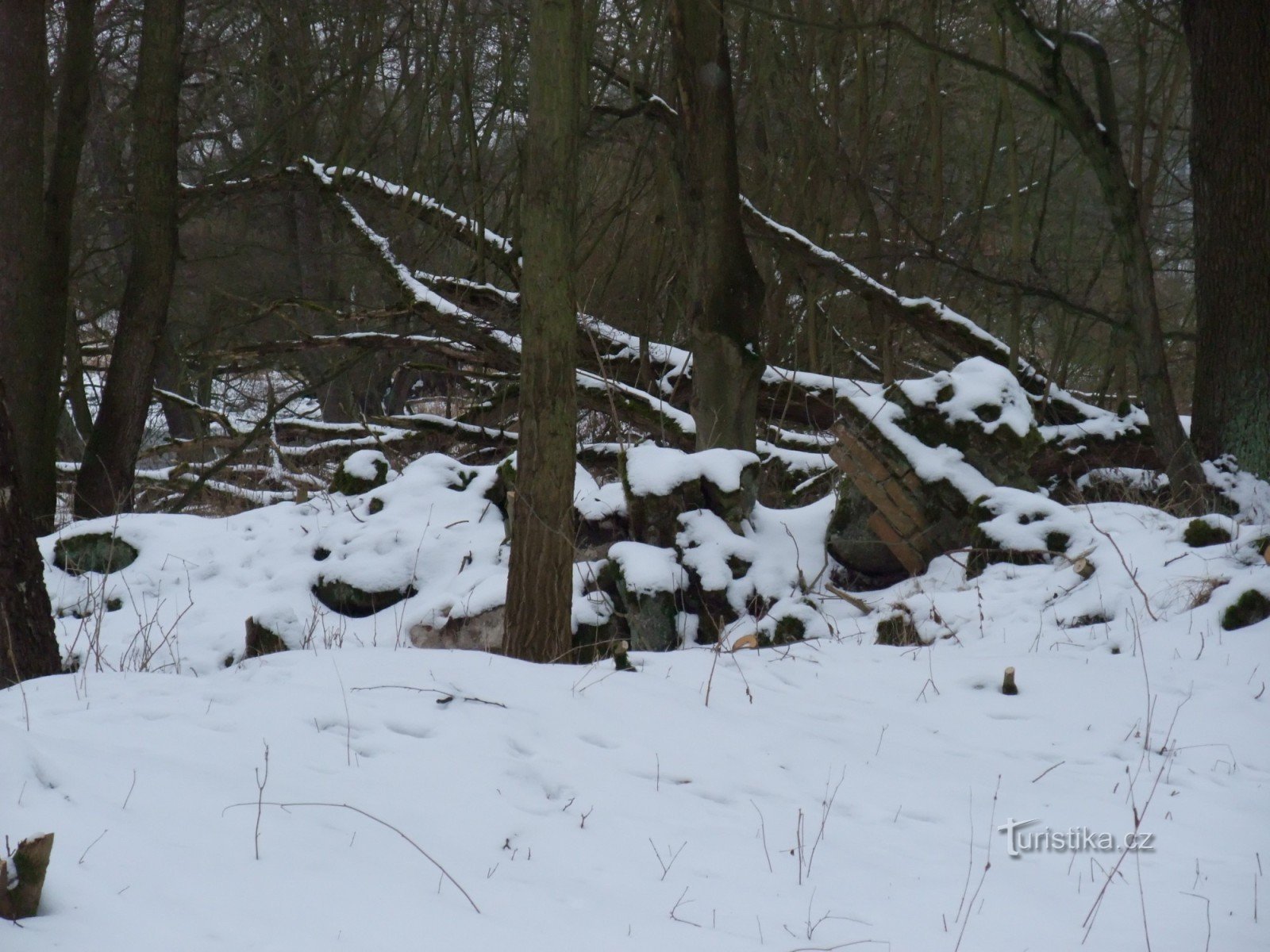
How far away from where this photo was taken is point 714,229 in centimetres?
772

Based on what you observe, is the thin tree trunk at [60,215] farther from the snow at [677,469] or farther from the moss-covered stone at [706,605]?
the moss-covered stone at [706,605]

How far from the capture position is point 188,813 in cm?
233

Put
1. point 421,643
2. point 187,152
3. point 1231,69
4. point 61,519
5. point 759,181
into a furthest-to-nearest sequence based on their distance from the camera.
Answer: point 187,152, point 759,181, point 61,519, point 1231,69, point 421,643

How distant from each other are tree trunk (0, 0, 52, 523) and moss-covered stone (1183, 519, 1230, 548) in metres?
7.12

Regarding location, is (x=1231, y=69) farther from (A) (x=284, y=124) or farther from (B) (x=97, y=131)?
(B) (x=97, y=131)

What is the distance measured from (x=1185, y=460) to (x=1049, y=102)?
264 centimetres

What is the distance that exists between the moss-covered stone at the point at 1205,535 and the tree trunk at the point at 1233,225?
199cm

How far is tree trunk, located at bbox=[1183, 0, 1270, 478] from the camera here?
7148 mm

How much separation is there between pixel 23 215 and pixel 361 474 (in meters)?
2.94

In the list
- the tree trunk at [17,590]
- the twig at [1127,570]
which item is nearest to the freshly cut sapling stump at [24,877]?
the tree trunk at [17,590]

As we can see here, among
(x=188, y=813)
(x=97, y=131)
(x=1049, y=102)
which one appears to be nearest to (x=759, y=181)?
(x=1049, y=102)

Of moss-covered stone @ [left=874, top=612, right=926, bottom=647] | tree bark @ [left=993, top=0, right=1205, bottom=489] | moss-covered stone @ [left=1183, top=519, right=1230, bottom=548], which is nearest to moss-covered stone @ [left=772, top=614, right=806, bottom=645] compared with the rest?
moss-covered stone @ [left=874, top=612, right=926, bottom=647]

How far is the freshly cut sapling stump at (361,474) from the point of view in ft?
26.2

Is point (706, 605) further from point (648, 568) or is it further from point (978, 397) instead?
point (978, 397)
